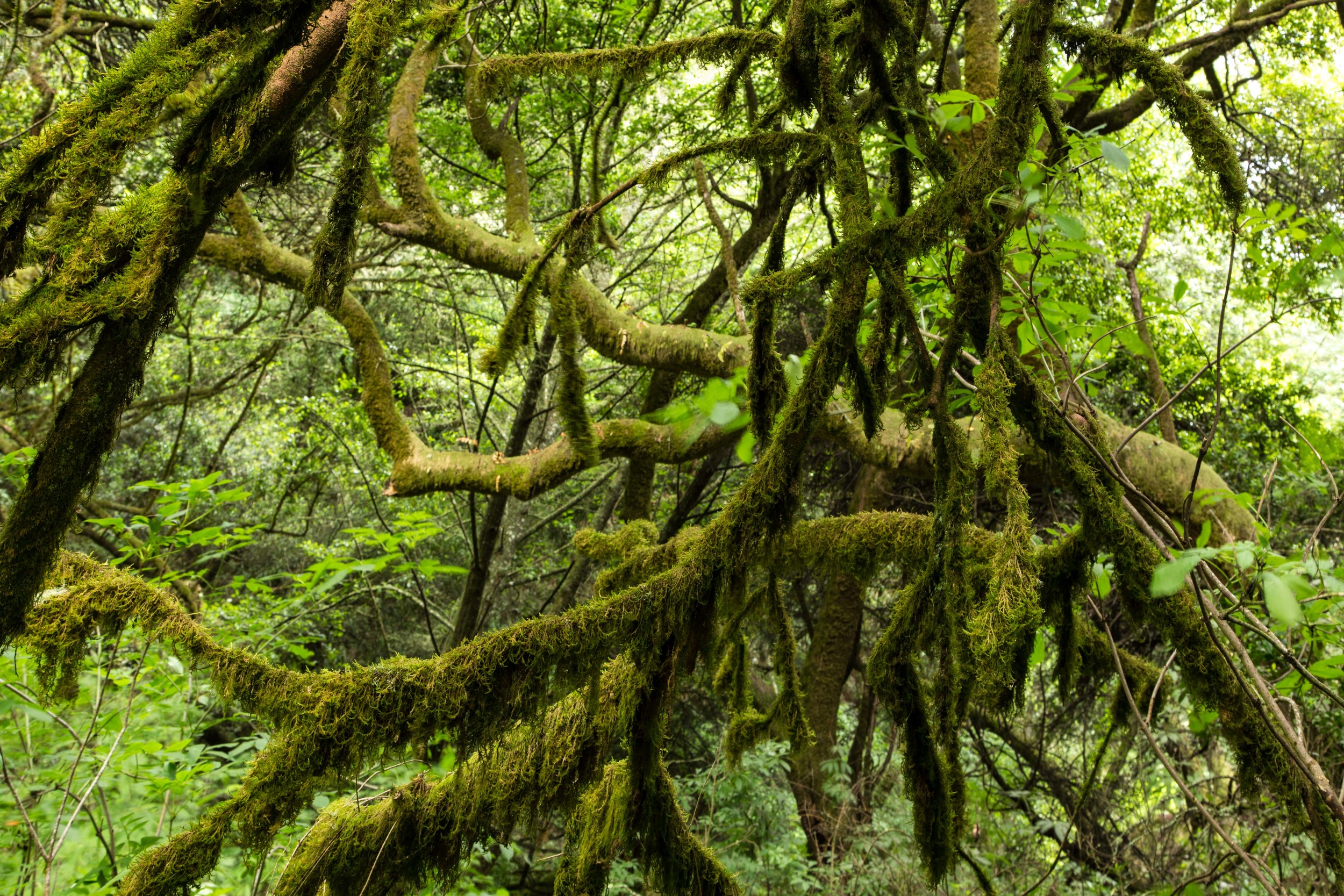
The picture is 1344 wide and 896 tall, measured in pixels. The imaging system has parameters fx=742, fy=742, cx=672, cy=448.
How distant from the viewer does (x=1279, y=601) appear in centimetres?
88

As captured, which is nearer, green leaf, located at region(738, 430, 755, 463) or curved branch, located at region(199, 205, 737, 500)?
green leaf, located at region(738, 430, 755, 463)

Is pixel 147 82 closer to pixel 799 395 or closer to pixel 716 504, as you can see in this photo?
pixel 799 395

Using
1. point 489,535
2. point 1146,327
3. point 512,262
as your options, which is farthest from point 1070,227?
point 489,535

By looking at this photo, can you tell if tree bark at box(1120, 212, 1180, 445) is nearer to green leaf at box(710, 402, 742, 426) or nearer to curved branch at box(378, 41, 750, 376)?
green leaf at box(710, 402, 742, 426)

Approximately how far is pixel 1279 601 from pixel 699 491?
504 cm

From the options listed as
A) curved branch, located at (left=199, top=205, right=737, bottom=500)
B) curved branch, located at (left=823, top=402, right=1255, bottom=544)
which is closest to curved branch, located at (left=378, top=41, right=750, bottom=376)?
curved branch, located at (left=199, top=205, right=737, bottom=500)

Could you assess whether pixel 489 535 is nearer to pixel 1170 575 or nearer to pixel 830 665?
pixel 830 665

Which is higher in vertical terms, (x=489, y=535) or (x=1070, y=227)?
(x=489, y=535)

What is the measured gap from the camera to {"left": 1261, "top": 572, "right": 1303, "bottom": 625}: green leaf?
2.79 ft

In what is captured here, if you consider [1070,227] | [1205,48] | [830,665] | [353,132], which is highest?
[1205,48]

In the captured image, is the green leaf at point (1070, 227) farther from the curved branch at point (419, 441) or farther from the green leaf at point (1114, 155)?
the curved branch at point (419, 441)

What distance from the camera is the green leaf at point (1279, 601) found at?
0.85m

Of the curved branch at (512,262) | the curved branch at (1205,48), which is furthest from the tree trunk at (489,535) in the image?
the curved branch at (1205,48)

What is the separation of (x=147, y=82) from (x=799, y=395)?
0.96 m
